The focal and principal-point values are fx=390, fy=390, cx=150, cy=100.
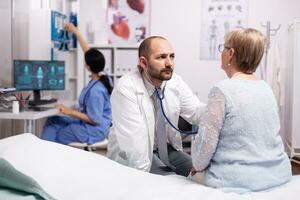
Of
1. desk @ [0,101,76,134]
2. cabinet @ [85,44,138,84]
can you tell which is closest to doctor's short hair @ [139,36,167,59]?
desk @ [0,101,76,134]

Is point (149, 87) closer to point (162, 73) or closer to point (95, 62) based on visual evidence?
point (162, 73)

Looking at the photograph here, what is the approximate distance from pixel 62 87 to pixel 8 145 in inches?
82.3

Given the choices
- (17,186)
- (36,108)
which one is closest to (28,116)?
(36,108)

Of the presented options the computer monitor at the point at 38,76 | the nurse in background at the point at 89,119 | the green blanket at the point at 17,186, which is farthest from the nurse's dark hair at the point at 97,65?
the green blanket at the point at 17,186

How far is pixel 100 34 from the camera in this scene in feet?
15.0

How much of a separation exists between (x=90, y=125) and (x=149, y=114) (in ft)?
4.28

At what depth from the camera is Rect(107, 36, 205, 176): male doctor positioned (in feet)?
6.18

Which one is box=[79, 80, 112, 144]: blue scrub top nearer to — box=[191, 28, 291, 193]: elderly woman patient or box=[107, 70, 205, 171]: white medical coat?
box=[107, 70, 205, 171]: white medical coat

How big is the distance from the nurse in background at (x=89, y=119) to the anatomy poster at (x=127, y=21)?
1.37 meters

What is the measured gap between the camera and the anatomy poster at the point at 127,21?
4609mm

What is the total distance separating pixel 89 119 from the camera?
317cm

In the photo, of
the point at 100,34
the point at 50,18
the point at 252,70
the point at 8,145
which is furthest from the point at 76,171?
the point at 100,34

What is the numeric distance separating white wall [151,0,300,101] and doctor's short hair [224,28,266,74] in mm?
3117

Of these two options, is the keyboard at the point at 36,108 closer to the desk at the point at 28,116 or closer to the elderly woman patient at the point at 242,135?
the desk at the point at 28,116
